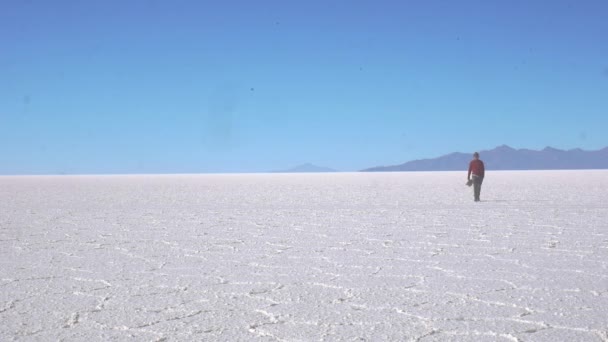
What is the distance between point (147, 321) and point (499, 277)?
242 centimetres

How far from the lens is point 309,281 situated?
162 inches

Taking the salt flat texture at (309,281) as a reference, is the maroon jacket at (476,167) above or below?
above

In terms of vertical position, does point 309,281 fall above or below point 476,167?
below

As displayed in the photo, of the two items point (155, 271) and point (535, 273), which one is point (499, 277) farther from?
point (155, 271)

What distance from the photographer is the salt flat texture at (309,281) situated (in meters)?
3.01

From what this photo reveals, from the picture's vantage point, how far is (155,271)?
453 cm

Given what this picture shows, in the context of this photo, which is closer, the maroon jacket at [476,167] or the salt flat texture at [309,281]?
the salt flat texture at [309,281]

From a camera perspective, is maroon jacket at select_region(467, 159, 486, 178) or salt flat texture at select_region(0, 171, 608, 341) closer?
salt flat texture at select_region(0, 171, 608, 341)

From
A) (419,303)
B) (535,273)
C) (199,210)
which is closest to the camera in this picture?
(419,303)

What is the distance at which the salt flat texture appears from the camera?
301 centimetres

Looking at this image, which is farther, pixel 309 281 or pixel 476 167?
pixel 476 167

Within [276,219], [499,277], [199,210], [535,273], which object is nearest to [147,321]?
[499,277]

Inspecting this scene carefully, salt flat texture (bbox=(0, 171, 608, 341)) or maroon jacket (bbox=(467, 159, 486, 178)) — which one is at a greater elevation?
maroon jacket (bbox=(467, 159, 486, 178))

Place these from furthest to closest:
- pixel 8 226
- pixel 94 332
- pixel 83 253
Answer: pixel 8 226, pixel 83 253, pixel 94 332
